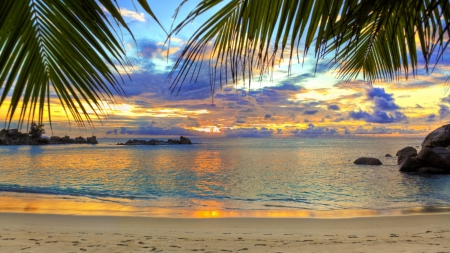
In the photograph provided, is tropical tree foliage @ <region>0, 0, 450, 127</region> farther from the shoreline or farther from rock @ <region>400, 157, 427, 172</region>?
rock @ <region>400, 157, 427, 172</region>

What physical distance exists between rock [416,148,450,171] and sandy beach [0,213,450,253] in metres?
17.0

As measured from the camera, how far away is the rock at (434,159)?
24448 mm

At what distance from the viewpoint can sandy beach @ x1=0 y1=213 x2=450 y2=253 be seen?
6605 millimetres

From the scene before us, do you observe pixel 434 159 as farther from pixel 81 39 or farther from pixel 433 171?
pixel 81 39

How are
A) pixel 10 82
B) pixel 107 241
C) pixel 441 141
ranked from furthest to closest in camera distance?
pixel 441 141 → pixel 107 241 → pixel 10 82

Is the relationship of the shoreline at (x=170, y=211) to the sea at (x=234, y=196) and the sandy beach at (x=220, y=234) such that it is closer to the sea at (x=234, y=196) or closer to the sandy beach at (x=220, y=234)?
the sea at (x=234, y=196)

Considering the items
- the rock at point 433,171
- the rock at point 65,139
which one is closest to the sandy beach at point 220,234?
the rock at point 433,171

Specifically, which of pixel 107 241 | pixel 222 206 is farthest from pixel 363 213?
pixel 107 241

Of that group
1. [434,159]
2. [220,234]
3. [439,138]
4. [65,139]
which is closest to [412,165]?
[434,159]

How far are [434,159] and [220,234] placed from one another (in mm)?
23549

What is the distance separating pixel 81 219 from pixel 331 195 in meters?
12.9

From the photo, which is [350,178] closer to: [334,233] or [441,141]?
[441,141]

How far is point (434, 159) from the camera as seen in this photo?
82.3 ft

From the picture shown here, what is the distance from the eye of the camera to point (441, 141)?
29250 millimetres
